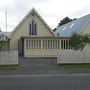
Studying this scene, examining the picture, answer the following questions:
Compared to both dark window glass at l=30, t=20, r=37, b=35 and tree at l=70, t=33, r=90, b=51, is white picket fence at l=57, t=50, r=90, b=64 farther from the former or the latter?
dark window glass at l=30, t=20, r=37, b=35

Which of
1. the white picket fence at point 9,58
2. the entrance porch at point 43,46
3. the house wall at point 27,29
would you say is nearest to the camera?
the white picket fence at point 9,58

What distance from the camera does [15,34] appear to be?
160 ft

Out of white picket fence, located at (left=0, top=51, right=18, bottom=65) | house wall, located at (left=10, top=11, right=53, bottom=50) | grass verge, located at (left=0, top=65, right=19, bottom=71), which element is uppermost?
house wall, located at (left=10, top=11, right=53, bottom=50)

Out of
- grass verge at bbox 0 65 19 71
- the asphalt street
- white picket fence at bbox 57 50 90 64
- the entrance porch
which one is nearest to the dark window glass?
the entrance porch

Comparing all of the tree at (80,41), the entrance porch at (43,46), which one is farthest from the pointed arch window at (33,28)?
the tree at (80,41)

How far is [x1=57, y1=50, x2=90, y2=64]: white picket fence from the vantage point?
31859mm

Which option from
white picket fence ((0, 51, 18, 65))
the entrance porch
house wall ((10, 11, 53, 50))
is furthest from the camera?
house wall ((10, 11, 53, 50))

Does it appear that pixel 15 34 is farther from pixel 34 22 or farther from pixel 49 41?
pixel 49 41

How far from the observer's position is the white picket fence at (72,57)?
31.9 meters

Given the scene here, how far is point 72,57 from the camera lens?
32.4m

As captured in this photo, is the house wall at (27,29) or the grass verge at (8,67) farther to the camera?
the house wall at (27,29)

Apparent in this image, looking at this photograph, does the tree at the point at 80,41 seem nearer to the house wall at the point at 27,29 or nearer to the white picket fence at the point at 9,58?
the white picket fence at the point at 9,58

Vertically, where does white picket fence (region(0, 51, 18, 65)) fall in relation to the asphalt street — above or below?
above

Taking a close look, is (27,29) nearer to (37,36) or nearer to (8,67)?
(37,36)
